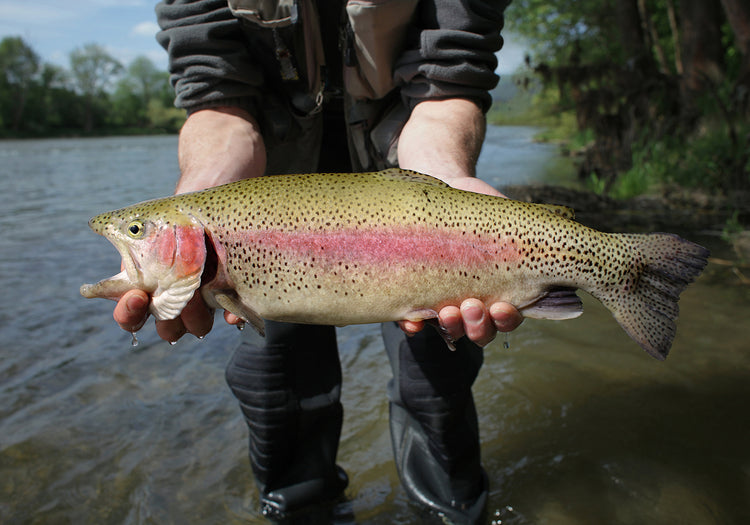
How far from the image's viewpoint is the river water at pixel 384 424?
299 centimetres

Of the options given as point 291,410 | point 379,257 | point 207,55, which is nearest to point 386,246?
point 379,257

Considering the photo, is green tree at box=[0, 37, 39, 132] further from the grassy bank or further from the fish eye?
the fish eye

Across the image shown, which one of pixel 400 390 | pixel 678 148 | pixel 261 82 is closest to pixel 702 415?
pixel 400 390

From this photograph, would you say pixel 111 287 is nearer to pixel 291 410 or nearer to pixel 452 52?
pixel 291 410

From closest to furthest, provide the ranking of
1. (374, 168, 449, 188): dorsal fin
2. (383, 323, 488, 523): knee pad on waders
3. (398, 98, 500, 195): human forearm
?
1. (374, 168, 449, 188): dorsal fin
2. (398, 98, 500, 195): human forearm
3. (383, 323, 488, 523): knee pad on waders

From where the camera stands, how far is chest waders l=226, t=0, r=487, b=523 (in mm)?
2621

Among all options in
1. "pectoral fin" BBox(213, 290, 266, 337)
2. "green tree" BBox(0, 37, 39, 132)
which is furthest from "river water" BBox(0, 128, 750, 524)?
"green tree" BBox(0, 37, 39, 132)

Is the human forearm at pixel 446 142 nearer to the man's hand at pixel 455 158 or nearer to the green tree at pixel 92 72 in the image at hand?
the man's hand at pixel 455 158

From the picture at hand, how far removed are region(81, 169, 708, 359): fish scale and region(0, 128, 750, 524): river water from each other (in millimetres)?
1435

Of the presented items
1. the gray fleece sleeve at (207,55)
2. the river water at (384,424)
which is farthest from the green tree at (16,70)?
the gray fleece sleeve at (207,55)

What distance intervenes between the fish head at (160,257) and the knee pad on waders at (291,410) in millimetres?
767

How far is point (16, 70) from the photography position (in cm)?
7388

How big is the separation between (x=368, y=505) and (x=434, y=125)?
211cm

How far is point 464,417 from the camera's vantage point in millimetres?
2703
